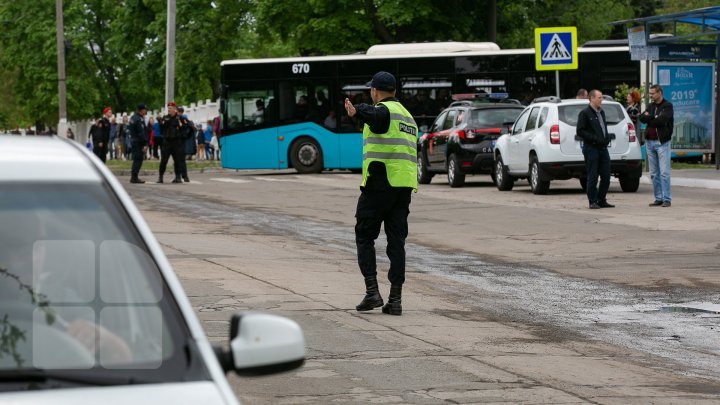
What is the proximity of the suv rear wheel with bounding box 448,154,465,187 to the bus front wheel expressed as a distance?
9.19m

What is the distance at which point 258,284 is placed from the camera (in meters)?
13.4

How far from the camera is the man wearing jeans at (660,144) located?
2336 cm

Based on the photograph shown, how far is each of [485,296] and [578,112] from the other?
547 inches

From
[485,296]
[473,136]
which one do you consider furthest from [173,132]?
[485,296]

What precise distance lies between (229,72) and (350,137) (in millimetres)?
3571

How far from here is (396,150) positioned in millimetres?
11586

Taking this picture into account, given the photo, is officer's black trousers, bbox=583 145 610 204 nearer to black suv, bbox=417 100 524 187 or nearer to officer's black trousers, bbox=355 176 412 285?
black suv, bbox=417 100 524 187

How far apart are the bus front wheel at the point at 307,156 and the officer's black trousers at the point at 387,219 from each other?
2887cm

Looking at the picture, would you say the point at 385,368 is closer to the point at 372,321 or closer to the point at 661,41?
the point at 372,321

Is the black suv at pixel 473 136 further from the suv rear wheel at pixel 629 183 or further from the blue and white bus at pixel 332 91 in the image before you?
the blue and white bus at pixel 332 91


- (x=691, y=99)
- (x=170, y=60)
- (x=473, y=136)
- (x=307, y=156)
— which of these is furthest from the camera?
(x=170, y=60)

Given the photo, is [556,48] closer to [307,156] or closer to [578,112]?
[578,112]

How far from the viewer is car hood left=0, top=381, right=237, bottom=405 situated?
3674 mm

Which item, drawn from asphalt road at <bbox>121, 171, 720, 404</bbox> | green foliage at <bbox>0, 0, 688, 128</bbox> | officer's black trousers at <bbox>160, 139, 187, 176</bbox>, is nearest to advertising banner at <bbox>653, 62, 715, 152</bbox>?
asphalt road at <bbox>121, 171, 720, 404</bbox>
